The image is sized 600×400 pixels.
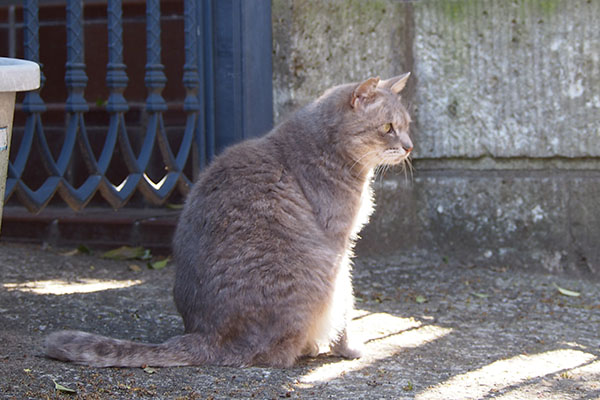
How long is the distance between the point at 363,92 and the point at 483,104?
1466 millimetres

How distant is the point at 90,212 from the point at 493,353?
3.11 m

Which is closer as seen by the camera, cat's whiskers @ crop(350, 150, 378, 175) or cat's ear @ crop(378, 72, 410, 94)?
cat's whiskers @ crop(350, 150, 378, 175)

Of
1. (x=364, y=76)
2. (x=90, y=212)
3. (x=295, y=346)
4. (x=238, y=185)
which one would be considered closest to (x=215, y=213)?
(x=238, y=185)

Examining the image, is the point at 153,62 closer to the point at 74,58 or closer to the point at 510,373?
the point at 74,58

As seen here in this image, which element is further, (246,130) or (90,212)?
(90,212)

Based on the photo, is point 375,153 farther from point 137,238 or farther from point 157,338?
point 137,238

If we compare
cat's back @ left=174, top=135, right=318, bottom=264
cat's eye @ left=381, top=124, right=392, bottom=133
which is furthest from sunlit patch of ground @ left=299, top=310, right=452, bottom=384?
cat's eye @ left=381, top=124, right=392, bottom=133

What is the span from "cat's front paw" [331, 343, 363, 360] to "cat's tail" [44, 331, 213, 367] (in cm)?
57

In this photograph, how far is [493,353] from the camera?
322cm

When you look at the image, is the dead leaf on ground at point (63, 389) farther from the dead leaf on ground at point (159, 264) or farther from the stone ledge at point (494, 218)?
the stone ledge at point (494, 218)

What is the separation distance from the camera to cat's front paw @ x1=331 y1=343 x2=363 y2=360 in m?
3.15

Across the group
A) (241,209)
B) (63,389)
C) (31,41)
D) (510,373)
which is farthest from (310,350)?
(31,41)

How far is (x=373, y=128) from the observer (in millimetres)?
3354

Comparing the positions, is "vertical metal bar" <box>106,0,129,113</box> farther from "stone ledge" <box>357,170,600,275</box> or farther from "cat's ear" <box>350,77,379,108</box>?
"stone ledge" <box>357,170,600,275</box>
